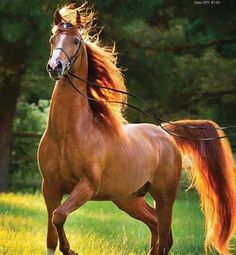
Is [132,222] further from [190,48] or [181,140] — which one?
[190,48]

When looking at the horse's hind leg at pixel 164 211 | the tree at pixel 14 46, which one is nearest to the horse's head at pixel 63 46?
the horse's hind leg at pixel 164 211

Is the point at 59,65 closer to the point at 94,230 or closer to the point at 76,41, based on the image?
the point at 76,41

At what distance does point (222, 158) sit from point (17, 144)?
12179 mm

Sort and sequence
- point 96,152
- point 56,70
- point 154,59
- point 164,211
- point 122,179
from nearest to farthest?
point 56,70 → point 96,152 → point 122,179 → point 164,211 → point 154,59

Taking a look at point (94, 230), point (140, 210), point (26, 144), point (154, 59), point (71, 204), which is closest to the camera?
point (71, 204)

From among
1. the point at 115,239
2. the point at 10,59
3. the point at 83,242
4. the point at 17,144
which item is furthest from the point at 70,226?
the point at 17,144

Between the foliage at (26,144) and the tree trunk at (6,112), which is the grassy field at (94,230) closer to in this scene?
the tree trunk at (6,112)

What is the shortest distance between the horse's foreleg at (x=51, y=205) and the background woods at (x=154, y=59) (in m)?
8.46

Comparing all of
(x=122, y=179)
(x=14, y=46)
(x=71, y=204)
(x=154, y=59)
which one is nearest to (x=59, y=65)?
(x=71, y=204)

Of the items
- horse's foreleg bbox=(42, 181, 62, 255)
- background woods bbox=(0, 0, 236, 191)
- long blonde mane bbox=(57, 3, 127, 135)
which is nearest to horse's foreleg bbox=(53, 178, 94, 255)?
horse's foreleg bbox=(42, 181, 62, 255)

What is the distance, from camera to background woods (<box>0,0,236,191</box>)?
15352mm

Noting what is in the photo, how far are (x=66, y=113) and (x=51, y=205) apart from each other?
2.36 feet

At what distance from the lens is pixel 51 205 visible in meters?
6.50

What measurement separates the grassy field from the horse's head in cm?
217
